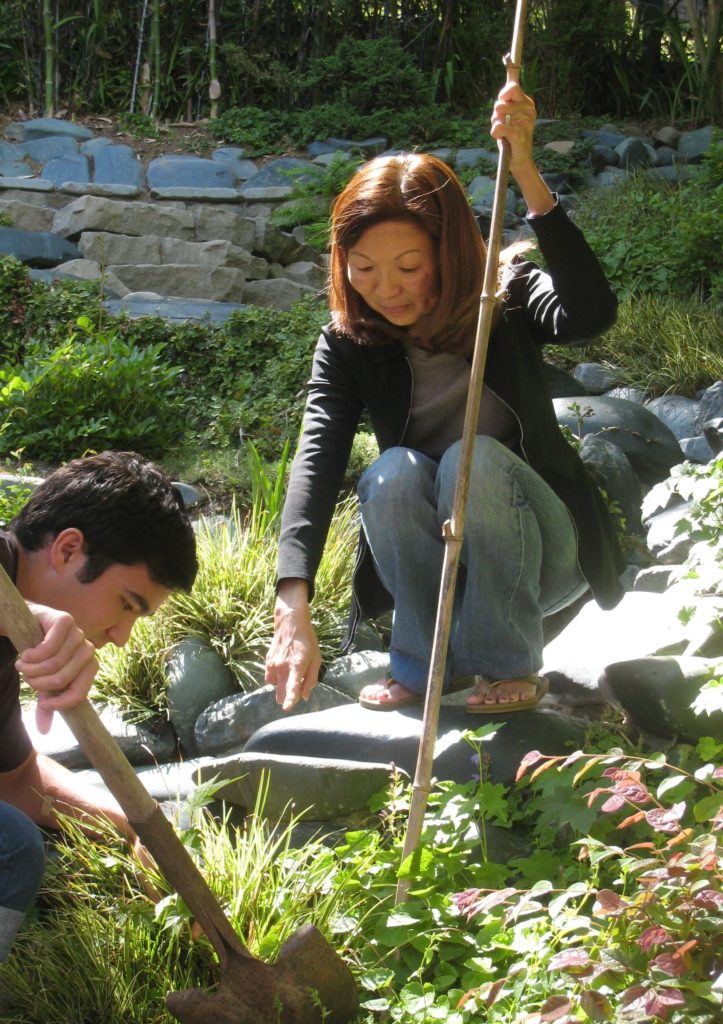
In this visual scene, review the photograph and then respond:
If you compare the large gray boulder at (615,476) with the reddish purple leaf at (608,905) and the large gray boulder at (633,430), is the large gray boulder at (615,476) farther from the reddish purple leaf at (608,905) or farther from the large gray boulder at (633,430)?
the reddish purple leaf at (608,905)

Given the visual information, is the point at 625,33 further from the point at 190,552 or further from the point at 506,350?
the point at 190,552

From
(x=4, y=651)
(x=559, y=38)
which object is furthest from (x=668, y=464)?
(x=559, y=38)

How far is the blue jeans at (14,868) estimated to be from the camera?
195cm

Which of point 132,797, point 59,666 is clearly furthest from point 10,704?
point 59,666

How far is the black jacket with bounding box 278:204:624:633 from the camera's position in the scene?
8.09 ft

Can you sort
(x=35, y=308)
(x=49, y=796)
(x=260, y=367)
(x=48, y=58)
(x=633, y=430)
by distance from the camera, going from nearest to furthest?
(x=49, y=796) < (x=633, y=430) < (x=260, y=367) < (x=35, y=308) < (x=48, y=58)

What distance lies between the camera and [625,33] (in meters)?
9.45

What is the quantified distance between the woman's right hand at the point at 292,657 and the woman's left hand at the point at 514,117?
3.20ft

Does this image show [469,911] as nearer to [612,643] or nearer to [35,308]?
[612,643]

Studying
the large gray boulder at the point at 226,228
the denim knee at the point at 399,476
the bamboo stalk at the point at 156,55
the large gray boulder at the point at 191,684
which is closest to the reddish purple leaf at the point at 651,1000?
the denim knee at the point at 399,476

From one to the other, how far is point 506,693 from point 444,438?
65 centimetres

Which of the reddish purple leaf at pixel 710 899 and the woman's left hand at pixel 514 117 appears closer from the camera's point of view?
the reddish purple leaf at pixel 710 899

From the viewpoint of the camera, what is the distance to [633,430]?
494 centimetres

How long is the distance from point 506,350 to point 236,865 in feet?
4.31
